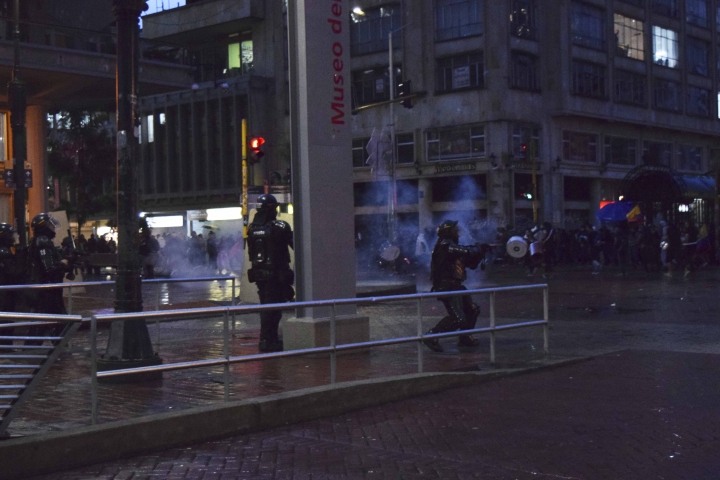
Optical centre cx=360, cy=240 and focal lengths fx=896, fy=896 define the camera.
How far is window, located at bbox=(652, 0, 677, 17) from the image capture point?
54.4 meters

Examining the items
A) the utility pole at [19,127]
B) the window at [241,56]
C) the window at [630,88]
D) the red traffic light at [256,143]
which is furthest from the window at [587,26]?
the utility pole at [19,127]

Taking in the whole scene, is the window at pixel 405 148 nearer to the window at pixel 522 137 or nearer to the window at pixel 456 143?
the window at pixel 456 143

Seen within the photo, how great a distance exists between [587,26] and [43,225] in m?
42.8

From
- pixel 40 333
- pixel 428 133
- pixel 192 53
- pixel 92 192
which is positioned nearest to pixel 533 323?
pixel 40 333

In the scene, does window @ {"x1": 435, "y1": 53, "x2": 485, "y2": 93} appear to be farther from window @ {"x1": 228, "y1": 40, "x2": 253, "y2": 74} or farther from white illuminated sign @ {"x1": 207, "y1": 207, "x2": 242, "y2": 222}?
white illuminated sign @ {"x1": 207, "y1": 207, "x2": 242, "y2": 222}

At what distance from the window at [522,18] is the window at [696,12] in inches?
673

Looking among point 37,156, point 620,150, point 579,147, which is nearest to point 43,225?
point 37,156

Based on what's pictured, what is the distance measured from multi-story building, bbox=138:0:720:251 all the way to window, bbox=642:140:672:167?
0.10 meters

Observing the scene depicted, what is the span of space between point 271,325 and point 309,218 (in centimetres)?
129

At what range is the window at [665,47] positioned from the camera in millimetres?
54406

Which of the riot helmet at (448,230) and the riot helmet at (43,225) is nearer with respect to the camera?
the riot helmet at (43,225)

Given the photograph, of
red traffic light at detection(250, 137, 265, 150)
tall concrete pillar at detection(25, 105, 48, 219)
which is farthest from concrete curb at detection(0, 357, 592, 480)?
tall concrete pillar at detection(25, 105, 48, 219)

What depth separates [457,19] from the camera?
44625 mm

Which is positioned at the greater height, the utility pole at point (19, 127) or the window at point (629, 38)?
the window at point (629, 38)
